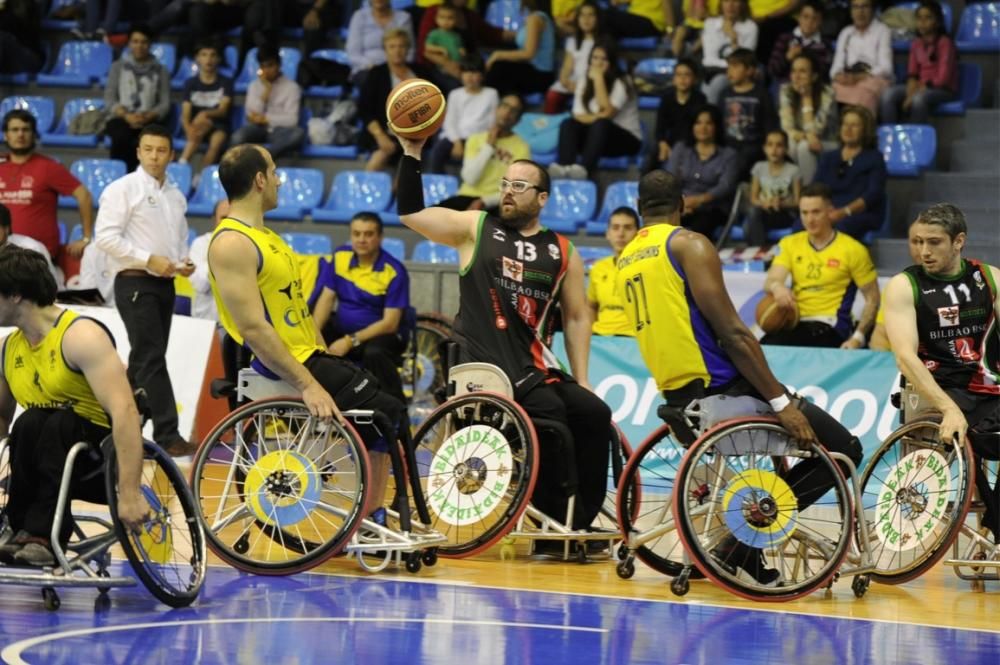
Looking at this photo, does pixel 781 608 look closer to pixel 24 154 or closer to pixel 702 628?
pixel 702 628

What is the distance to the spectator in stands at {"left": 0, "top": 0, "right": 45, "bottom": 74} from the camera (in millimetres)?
16328

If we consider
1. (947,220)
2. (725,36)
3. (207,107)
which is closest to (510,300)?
(947,220)

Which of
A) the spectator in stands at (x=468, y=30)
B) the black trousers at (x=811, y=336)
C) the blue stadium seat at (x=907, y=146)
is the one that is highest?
the spectator in stands at (x=468, y=30)

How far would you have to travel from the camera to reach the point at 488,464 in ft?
21.5

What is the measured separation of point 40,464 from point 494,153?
8353 mm

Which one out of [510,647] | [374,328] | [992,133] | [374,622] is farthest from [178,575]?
[992,133]

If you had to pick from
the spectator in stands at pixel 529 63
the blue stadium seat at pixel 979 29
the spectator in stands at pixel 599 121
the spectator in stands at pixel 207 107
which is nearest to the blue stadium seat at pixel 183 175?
the spectator in stands at pixel 207 107

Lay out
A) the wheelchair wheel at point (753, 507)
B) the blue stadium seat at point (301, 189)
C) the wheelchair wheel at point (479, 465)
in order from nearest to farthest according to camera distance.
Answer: the wheelchair wheel at point (753, 507)
the wheelchair wheel at point (479, 465)
the blue stadium seat at point (301, 189)

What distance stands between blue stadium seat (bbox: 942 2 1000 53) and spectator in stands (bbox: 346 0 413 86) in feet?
15.8

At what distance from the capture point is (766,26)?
13.7 metres

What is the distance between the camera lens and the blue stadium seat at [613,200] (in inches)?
515

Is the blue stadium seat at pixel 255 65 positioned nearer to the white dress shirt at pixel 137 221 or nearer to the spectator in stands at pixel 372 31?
the spectator in stands at pixel 372 31

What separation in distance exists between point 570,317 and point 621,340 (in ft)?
10.0

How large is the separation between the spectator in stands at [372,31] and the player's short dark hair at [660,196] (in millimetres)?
8979
